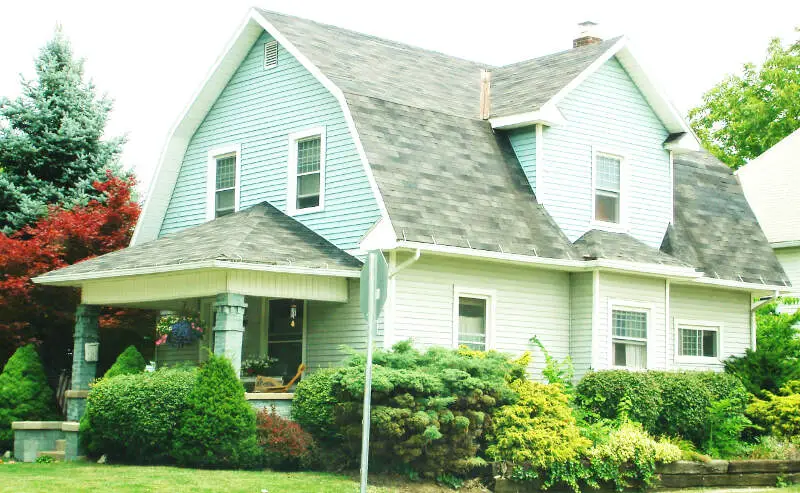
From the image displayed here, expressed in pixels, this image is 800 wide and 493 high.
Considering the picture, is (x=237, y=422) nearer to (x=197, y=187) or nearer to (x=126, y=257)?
(x=126, y=257)

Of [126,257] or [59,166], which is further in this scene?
[59,166]

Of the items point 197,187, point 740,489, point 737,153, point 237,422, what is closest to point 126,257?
point 197,187

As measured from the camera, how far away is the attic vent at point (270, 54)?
2311 cm

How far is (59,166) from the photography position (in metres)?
30.2

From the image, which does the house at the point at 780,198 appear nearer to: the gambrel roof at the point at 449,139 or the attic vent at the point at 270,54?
the gambrel roof at the point at 449,139

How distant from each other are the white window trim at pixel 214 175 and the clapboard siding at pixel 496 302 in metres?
5.04

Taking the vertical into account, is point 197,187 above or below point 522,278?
above

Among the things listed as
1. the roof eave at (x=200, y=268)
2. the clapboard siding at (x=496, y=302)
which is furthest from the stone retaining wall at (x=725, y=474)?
the roof eave at (x=200, y=268)

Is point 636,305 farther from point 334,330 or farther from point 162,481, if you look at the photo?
point 162,481

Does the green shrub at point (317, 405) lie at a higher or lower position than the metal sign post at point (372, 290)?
lower

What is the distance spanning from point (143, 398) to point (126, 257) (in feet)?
13.0

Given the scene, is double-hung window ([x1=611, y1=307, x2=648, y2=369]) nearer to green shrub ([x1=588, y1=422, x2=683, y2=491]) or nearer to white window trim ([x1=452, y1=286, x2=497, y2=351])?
white window trim ([x1=452, y1=286, x2=497, y2=351])

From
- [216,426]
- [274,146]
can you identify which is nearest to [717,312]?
[274,146]

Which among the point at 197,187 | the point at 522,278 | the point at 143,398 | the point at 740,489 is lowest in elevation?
the point at 740,489
